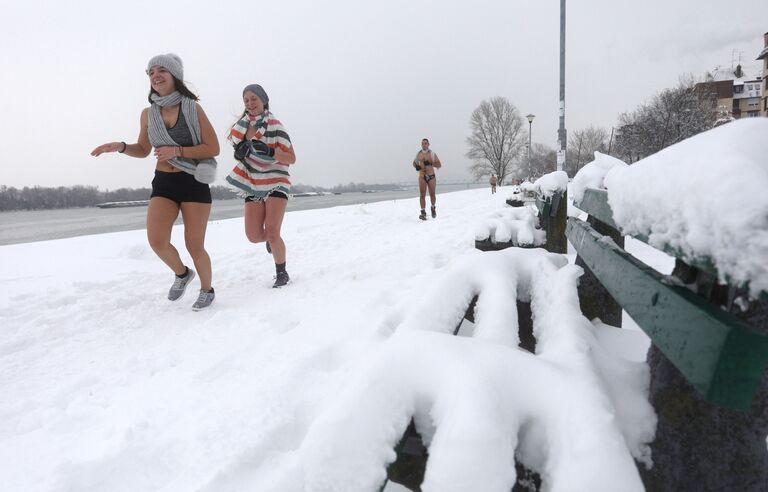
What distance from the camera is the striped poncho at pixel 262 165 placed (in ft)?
12.1

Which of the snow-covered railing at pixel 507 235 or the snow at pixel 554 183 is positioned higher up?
the snow at pixel 554 183

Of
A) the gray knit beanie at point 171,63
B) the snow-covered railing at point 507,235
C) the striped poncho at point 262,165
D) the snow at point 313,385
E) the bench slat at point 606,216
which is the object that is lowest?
the snow at point 313,385

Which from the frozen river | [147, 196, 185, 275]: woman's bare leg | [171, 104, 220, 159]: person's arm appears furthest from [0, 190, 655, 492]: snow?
the frozen river

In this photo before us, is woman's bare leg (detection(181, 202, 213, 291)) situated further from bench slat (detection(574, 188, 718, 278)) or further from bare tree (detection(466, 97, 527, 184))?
→ bare tree (detection(466, 97, 527, 184))

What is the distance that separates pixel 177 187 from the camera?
9.98 ft

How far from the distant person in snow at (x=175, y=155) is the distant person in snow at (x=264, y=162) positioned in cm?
52

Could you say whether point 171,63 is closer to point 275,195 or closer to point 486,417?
point 275,195

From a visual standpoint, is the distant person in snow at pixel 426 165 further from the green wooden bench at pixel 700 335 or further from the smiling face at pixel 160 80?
the green wooden bench at pixel 700 335

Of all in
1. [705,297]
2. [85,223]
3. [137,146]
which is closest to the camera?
[705,297]

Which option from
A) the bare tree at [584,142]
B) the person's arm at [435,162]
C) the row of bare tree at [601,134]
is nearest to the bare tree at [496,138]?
the row of bare tree at [601,134]

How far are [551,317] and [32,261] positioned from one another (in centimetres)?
643

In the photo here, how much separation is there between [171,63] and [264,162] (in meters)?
1.07

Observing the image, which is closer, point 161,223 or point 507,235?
point 507,235

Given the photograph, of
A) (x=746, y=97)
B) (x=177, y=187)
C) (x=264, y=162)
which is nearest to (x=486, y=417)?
(x=177, y=187)
